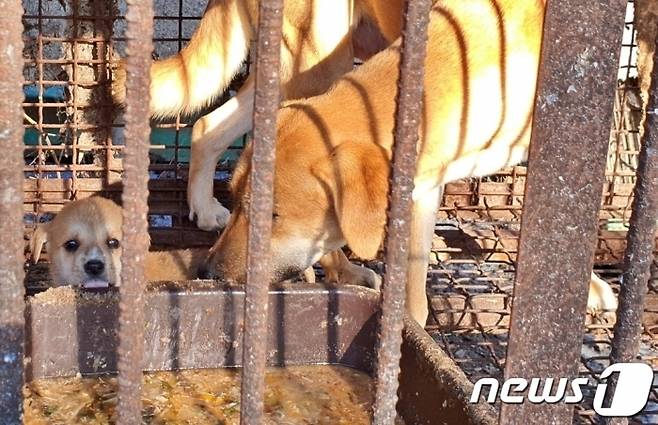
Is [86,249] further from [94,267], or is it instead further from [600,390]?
[600,390]

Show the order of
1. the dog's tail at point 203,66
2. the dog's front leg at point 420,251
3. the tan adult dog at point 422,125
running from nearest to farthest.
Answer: the tan adult dog at point 422,125 → the dog's front leg at point 420,251 → the dog's tail at point 203,66

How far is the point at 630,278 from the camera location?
1.37 m

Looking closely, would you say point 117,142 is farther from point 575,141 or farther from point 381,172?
point 575,141

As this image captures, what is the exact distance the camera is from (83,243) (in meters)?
3.39

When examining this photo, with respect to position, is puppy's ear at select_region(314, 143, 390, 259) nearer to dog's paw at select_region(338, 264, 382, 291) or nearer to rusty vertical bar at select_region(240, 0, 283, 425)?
dog's paw at select_region(338, 264, 382, 291)

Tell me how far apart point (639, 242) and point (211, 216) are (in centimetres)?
262

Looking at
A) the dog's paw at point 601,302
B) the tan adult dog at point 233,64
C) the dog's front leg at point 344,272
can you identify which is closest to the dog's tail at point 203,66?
the tan adult dog at point 233,64

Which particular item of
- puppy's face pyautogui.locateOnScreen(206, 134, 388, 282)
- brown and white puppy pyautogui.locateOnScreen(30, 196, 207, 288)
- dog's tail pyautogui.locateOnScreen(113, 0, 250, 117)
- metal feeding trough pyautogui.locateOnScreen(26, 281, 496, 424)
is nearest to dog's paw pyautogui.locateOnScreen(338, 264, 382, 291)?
brown and white puppy pyautogui.locateOnScreen(30, 196, 207, 288)

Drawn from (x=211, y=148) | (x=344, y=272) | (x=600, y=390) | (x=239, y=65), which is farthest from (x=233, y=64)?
(x=600, y=390)

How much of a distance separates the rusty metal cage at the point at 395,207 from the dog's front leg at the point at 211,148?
17 cm

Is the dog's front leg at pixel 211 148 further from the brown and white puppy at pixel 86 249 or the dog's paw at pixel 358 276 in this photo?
the dog's paw at pixel 358 276

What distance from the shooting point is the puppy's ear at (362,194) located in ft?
7.93

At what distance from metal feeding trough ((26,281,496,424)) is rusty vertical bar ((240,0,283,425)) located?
78 cm

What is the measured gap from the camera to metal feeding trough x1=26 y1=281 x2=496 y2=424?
2.12 meters
